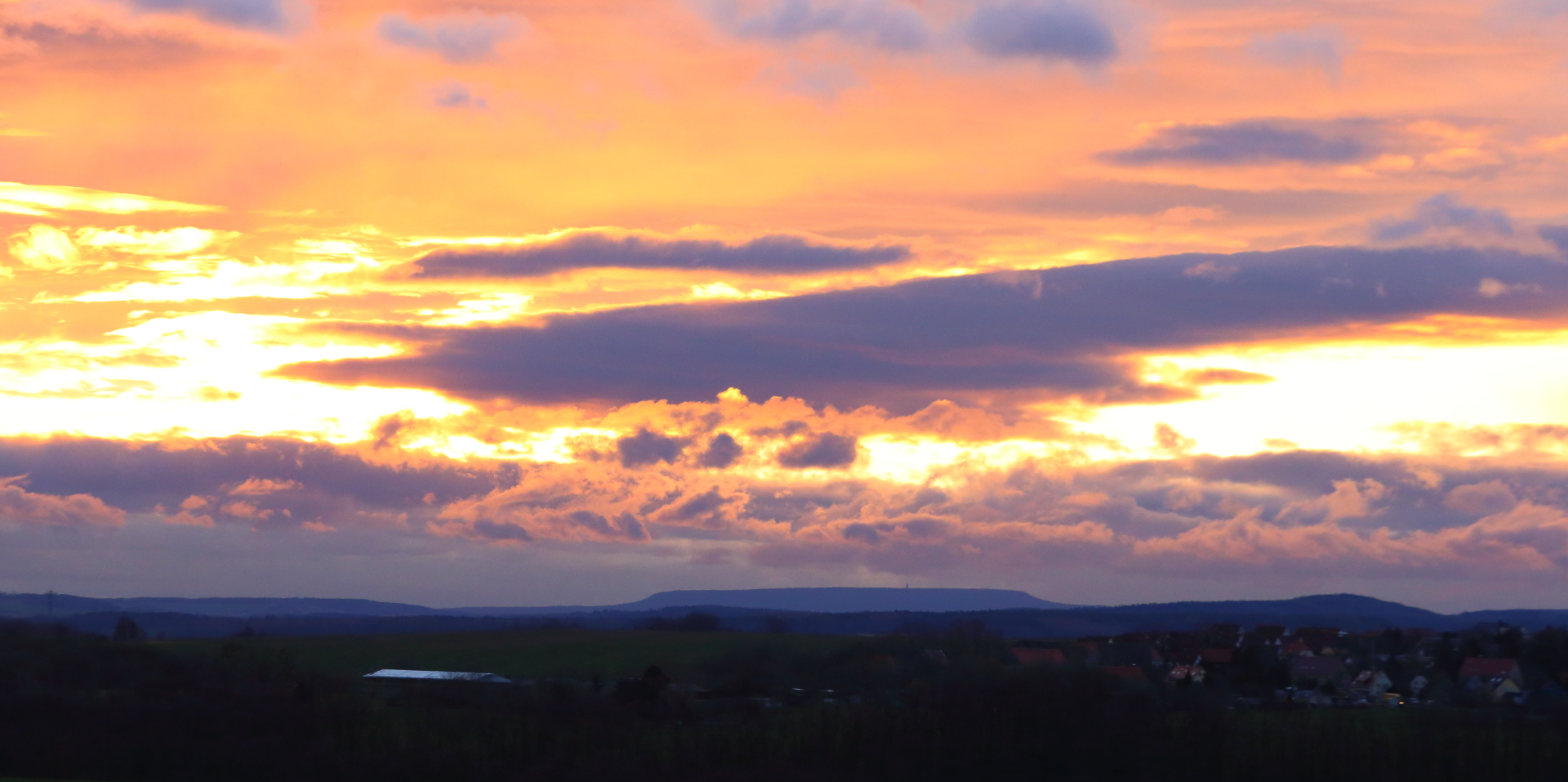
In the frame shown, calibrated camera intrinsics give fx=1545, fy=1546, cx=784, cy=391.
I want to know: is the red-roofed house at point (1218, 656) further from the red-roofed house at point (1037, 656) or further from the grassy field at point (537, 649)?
the grassy field at point (537, 649)

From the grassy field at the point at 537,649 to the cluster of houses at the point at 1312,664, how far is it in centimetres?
2021

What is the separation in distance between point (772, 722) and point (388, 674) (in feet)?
149

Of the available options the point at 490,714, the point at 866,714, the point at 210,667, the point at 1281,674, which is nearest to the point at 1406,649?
the point at 1281,674

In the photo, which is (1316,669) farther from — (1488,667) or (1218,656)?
(1488,667)

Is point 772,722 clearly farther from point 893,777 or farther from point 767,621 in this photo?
point 767,621

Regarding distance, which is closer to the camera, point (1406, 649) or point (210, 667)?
point (210, 667)

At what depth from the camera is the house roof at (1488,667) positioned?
7956cm

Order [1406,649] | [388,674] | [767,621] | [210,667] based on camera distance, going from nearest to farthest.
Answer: [210,667] < [388,674] < [1406,649] < [767,621]

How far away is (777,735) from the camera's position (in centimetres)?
5856

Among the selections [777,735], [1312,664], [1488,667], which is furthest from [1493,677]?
[777,735]

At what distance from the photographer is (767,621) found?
149 meters

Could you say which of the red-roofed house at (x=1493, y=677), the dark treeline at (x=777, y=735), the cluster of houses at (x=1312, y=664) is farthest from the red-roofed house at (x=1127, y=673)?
the red-roofed house at (x=1493, y=677)

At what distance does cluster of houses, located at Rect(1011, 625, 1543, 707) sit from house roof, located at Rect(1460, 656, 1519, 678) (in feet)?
0.21

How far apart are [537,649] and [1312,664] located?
5638 centimetres
